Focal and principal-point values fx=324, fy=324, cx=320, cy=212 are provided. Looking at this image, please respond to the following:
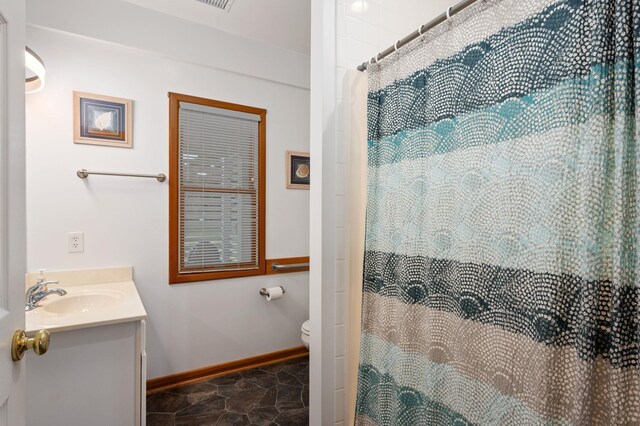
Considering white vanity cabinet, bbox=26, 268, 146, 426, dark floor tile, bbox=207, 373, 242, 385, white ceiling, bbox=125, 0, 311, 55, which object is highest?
white ceiling, bbox=125, 0, 311, 55

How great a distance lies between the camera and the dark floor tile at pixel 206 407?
6.68 feet

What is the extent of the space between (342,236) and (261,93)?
5.68 feet

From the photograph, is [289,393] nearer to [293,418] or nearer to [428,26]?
[293,418]

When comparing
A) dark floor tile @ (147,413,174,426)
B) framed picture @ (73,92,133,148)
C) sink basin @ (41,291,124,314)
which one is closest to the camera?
sink basin @ (41,291,124,314)

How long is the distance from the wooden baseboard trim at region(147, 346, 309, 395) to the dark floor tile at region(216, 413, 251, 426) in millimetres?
491

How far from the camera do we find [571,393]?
0.70 metres

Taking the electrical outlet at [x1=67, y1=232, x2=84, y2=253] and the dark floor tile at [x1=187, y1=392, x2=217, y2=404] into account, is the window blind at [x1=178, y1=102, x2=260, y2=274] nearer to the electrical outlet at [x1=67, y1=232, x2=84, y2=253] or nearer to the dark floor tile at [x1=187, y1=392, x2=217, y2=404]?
the electrical outlet at [x1=67, y1=232, x2=84, y2=253]

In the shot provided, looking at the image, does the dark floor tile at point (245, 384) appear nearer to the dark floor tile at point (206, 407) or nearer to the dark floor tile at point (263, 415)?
the dark floor tile at point (206, 407)

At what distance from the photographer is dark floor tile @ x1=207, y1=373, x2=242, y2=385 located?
2.38 meters

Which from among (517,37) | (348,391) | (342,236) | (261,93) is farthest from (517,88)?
(261,93)

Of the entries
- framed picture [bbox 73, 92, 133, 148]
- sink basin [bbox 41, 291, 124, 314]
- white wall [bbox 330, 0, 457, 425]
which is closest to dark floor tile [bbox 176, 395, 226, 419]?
sink basin [bbox 41, 291, 124, 314]

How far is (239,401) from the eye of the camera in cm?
216

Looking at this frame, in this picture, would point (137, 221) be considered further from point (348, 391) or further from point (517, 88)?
point (517, 88)

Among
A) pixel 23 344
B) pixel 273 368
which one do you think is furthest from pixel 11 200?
pixel 273 368
